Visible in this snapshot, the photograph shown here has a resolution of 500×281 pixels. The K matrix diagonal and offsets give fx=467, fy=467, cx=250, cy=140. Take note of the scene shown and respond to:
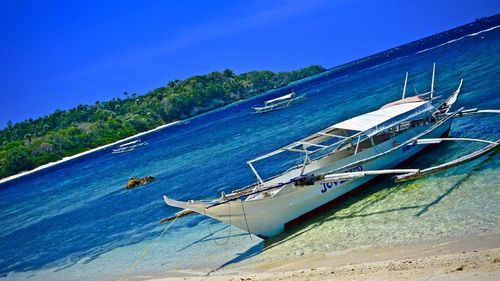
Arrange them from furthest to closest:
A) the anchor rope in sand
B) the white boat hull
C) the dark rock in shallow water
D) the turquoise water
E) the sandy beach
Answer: the dark rock in shallow water
the anchor rope in sand
the white boat hull
the turquoise water
the sandy beach

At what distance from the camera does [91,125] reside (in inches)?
6019

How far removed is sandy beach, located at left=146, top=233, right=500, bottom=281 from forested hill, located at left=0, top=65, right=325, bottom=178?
113742 mm

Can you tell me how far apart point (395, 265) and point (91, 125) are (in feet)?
503

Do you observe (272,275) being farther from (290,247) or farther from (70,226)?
(70,226)

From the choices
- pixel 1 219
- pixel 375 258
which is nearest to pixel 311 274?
pixel 375 258

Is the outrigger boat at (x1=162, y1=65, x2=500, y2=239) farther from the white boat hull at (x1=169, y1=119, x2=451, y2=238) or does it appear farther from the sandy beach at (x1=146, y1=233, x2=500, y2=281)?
the sandy beach at (x1=146, y1=233, x2=500, y2=281)

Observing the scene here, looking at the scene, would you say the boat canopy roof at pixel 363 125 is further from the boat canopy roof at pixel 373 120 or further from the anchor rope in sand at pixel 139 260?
the anchor rope in sand at pixel 139 260

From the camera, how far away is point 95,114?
603ft

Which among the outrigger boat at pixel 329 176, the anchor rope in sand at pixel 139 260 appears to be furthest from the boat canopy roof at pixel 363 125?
the anchor rope in sand at pixel 139 260

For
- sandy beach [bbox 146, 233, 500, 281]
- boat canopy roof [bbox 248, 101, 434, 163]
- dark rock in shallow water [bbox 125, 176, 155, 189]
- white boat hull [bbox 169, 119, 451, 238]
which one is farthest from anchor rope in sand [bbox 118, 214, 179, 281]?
dark rock in shallow water [bbox 125, 176, 155, 189]

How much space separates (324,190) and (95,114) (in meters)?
180

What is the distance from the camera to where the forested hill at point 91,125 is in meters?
120

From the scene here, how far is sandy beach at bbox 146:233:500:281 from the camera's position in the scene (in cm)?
871

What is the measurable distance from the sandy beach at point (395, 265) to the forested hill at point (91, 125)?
114 metres
